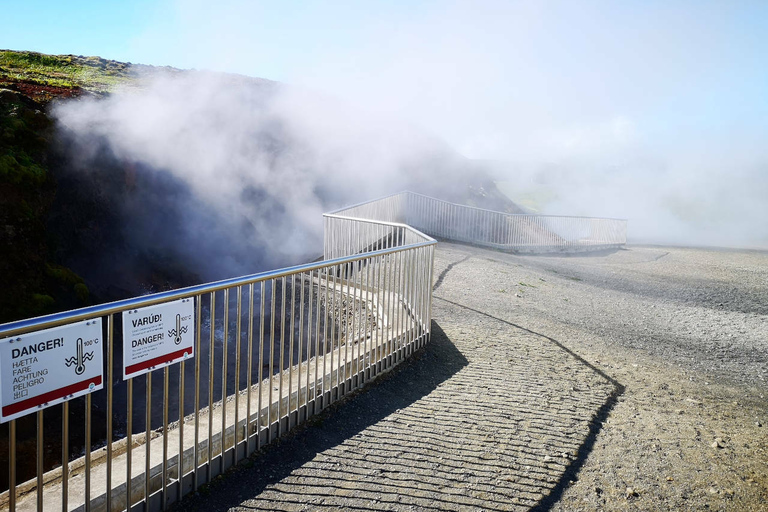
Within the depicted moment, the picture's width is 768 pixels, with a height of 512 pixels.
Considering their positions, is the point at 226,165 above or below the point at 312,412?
above

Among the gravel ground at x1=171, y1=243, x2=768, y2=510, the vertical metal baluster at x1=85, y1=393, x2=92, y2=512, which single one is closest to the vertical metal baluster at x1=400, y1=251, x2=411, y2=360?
the gravel ground at x1=171, y1=243, x2=768, y2=510

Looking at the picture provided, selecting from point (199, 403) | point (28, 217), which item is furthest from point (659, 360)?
point (28, 217)

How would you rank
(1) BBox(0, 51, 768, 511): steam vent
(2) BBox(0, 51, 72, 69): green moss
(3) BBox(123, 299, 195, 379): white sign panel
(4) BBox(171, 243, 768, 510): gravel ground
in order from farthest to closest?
(2) BBox(0, 51, 72, 69): green moss < (4) BBox(171, 243, 768, 510): gravel ground < (1) BBox(0, 51, 768, 511): steam vent < (3) BBox(123, 299, 195, 379): white sign panel

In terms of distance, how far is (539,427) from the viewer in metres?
4.21

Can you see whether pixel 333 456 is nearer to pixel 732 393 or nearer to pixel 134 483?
pixel 134 483

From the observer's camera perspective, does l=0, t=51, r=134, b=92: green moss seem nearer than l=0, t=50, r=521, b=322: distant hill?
No

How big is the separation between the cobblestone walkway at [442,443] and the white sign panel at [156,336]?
912 millimetres

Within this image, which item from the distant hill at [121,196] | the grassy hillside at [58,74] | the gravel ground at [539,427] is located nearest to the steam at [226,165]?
the distant hill at [121,196]

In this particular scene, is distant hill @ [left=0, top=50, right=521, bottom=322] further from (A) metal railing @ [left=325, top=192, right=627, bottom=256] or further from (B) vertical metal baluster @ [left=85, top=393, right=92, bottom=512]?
(B) vertical metal baluster @ [left=85, top=393, right=92, bottom=512]

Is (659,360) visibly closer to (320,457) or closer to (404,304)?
(404,304)

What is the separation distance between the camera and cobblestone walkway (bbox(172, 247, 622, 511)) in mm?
3064

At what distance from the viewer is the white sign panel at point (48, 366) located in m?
2.00

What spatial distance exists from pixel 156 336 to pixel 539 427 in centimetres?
311

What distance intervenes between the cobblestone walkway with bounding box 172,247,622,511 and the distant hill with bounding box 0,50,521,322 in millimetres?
7517
